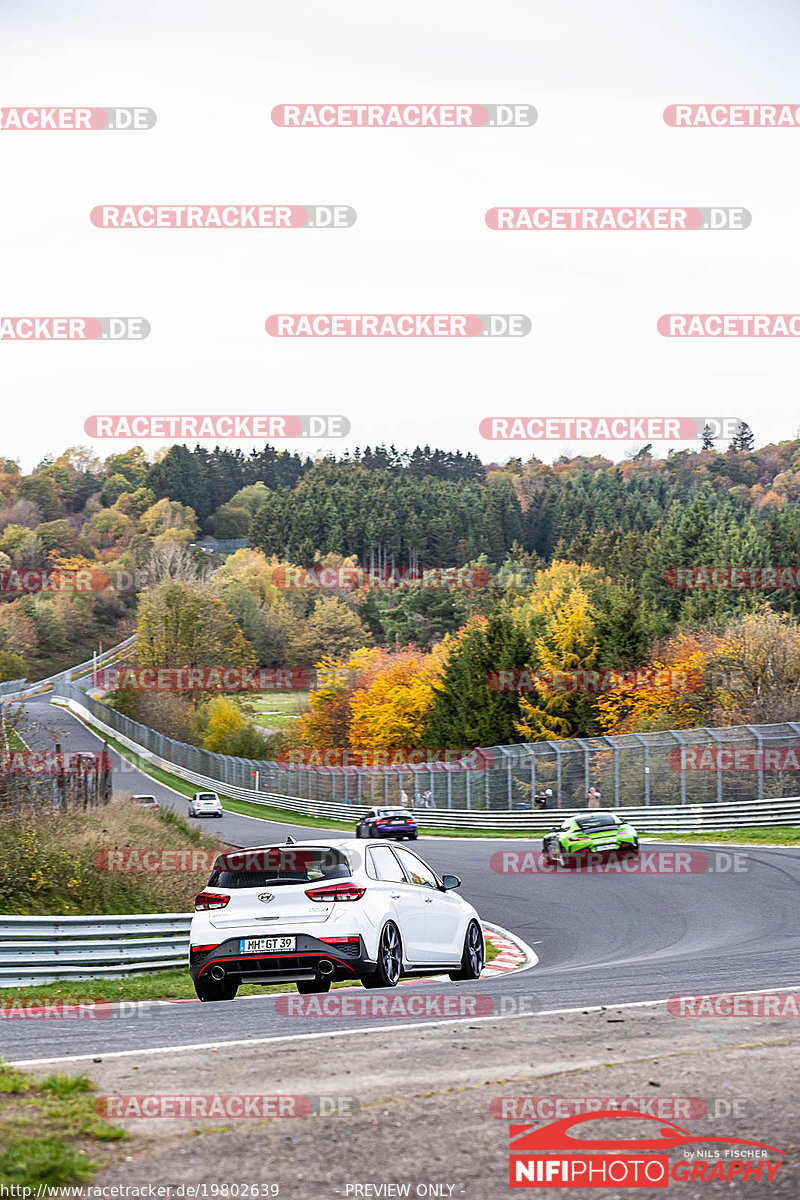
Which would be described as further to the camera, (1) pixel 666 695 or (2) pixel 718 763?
(1) pixel 666 695

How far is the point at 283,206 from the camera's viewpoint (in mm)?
26250

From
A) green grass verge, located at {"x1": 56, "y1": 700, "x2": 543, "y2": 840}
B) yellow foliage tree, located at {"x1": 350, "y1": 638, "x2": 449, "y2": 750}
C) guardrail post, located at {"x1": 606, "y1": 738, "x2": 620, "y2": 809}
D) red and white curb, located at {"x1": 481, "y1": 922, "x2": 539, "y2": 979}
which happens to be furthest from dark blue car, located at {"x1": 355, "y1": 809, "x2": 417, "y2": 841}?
yellow foliage tree, located at {"x1": 350, "y1": 638, "x2": 449, "y2": 750}

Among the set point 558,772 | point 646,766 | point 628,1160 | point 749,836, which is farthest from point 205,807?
point 628,1160

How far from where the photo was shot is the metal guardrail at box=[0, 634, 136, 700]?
11958 cm

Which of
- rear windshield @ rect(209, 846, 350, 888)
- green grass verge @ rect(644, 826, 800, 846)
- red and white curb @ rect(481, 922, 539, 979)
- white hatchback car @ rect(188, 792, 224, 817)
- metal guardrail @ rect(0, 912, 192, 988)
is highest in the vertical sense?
rear windshield @ rect(209, 846, 350, 888)

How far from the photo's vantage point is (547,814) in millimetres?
43531

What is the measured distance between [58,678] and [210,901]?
5499 inches

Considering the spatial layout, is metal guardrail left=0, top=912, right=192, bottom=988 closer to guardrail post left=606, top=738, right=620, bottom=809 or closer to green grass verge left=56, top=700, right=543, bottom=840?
guardrail post left=606, top=738, right=620, bottom=809

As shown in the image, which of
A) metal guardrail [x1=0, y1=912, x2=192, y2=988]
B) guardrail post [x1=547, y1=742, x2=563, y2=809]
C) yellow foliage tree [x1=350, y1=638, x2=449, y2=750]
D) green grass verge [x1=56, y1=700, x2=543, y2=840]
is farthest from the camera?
yellow foliage tree [x1=350, y1=638, x2=449, y2=750]

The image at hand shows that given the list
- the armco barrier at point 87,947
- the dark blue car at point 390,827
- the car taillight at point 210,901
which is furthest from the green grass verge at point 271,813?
the car taillight at point 210,901

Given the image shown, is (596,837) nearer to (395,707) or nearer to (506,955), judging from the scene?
(506,955)

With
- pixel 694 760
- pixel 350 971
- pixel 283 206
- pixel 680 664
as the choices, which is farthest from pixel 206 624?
pixel 350 971

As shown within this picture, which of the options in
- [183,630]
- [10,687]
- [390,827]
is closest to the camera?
[390,827]

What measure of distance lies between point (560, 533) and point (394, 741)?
87.9m
